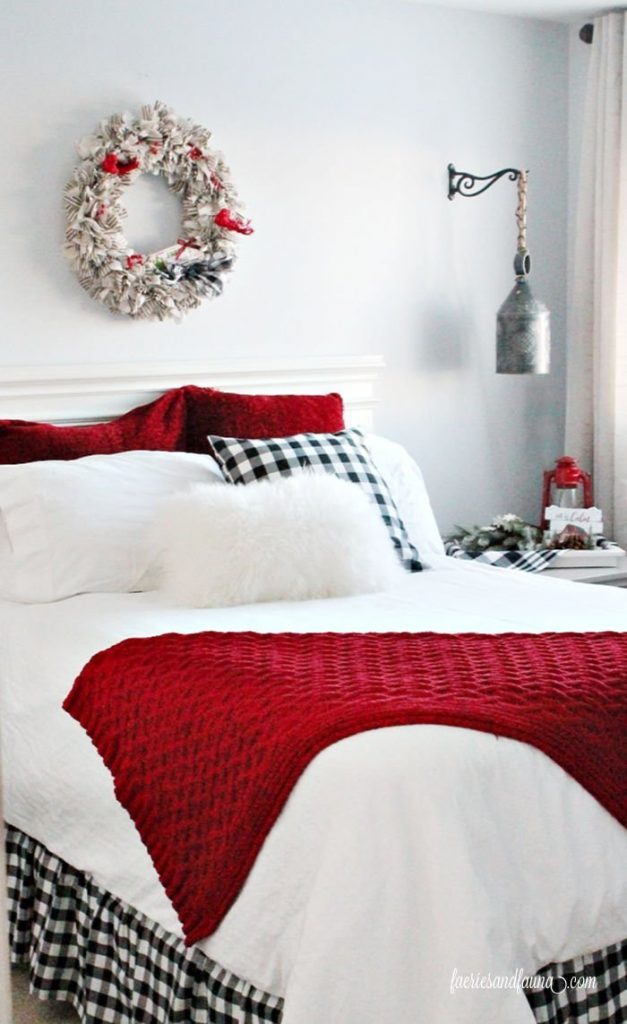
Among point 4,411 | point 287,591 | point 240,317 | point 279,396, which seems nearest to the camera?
point 287,591

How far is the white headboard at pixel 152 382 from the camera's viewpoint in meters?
3.42

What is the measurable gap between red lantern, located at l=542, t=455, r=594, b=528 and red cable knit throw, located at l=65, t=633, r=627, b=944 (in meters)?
1.80

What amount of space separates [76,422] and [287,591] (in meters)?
0.91

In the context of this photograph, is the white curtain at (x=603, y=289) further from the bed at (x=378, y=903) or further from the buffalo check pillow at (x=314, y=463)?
the bed at (x=378, y=903)

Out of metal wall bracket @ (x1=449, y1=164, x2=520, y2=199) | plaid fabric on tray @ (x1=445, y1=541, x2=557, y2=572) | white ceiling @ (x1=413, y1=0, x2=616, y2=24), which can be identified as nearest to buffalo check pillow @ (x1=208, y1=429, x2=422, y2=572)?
plaid fabric on tray @ (x1=445, y1=541, x2=557, y2=572)

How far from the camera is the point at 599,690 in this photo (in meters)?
2.12

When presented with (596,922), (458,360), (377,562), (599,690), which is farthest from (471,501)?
(596,922)

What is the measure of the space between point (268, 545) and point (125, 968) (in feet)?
3.32

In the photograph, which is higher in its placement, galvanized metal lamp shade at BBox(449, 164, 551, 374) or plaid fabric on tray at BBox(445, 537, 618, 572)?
galvanized metal lamp shade at BBox(449, 164, 551, 374)

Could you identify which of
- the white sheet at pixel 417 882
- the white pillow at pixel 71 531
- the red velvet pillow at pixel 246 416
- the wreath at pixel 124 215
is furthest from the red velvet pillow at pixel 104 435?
the white sheet at pixel 417 882

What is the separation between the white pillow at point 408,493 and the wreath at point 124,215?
670 mm

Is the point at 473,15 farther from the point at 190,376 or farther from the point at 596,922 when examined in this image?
the point at 596,922

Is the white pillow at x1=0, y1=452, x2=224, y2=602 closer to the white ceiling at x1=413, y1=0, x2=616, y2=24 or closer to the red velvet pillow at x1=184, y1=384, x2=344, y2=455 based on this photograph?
the red velvet pillow at x1=184, y1=384, x2=344, y2=455

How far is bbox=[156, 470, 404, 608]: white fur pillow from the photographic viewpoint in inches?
114
